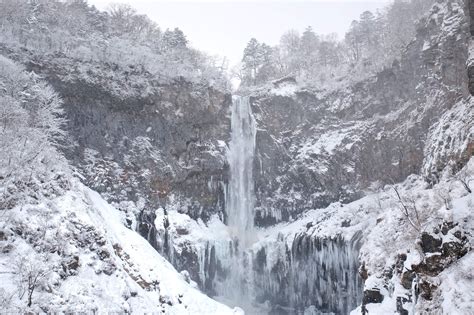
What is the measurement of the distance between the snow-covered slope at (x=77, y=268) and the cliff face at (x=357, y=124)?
20.8 meters

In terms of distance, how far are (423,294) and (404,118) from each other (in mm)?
24792

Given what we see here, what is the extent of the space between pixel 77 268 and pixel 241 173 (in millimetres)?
26348

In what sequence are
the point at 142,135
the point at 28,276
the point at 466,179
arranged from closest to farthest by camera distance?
the point at 28,276
the point at 466,179
the point at 142,135

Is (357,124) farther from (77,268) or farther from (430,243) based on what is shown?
(77,268)

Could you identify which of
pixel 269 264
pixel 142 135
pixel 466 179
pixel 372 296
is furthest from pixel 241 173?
pixel 466 179

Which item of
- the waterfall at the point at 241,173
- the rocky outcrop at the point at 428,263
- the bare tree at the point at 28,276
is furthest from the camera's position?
the waterfall at the point at 241,173

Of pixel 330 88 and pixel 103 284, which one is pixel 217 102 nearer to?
pixel 330 88

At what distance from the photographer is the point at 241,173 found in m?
44.4

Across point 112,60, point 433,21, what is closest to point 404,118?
point 433,21

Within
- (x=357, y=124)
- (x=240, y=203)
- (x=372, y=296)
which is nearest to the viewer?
(x=372, y=296)

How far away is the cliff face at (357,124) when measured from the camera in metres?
34.6

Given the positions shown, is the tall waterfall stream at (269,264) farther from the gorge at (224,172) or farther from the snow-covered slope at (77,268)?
the snow-covered slope at (77,268)

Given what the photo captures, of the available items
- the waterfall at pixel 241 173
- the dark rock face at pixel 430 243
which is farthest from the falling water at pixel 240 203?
the dark rock face at pixel 430 243

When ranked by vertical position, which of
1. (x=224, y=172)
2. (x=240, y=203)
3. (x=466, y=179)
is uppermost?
(x=224, y=172)
